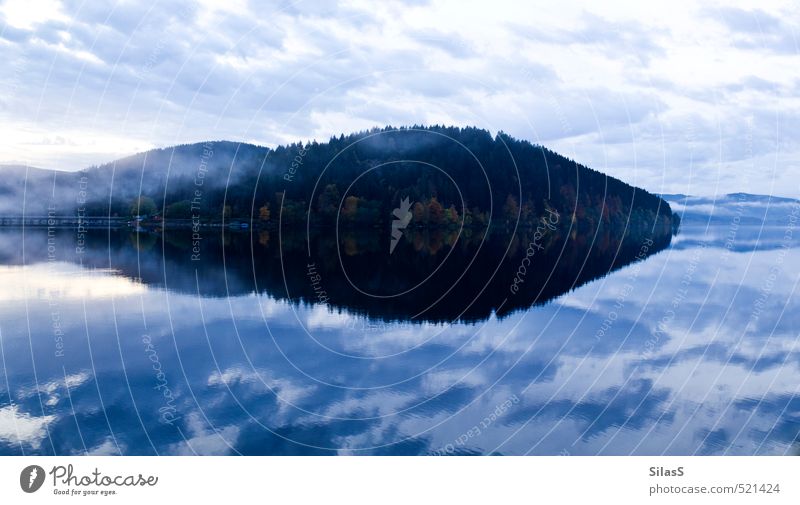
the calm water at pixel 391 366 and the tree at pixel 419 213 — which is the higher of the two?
the tree at pixel 419 213

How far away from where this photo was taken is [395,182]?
106312 millimetres

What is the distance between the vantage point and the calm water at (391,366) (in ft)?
58.9

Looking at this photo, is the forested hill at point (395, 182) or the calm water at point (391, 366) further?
the forested hill at point (395, 182)

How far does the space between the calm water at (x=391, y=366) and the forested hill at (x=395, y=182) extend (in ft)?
180

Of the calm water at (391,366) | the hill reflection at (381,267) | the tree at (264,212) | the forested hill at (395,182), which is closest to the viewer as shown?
the calm water at (391,366)

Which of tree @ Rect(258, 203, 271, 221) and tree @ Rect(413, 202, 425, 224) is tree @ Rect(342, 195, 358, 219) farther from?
tree @ Rect(258, 203, 271, 221)

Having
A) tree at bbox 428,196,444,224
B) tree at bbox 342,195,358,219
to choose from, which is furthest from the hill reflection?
tree at bbox 342,195,358,219

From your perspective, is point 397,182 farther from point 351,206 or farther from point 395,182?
point 351,206

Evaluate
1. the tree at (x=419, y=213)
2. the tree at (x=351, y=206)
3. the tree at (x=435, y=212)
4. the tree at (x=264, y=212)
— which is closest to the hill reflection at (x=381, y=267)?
the tree at (x=419, y=213)

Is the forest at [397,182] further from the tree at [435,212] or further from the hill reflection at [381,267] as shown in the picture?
the hill reflection at [381,267]

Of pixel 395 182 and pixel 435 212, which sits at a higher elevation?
pixel 395 182

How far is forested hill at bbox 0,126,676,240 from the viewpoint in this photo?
101m

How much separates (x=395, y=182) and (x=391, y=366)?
82.6 meters

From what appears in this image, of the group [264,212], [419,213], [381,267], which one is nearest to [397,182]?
[419,213]
